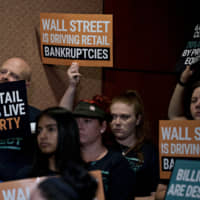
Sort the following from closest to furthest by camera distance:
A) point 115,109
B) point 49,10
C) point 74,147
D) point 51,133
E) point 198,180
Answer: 1. point 74,147
2. point 51,133
3. point 198,180
4. point 115,109
5. point 49,10

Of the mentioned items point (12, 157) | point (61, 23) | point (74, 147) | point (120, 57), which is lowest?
point (12, 157)

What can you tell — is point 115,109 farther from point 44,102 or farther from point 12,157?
point 44,102

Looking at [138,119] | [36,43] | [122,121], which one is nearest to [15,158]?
[122,121]

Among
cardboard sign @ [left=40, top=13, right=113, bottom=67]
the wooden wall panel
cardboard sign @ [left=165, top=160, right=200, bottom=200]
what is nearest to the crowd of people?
cardboard sign @ [left=40, top=13, right=113, bottom=67]

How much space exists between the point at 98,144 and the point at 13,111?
515 mm

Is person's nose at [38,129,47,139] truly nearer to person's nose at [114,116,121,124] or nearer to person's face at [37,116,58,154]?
person's face at [37,116,58,154]

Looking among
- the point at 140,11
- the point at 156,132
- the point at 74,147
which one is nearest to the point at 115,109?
the point at 74,147

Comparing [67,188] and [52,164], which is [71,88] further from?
[67,188]

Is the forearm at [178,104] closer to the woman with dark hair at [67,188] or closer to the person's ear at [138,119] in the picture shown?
the person's ear at [138,119]

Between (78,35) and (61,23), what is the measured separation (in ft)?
0.51

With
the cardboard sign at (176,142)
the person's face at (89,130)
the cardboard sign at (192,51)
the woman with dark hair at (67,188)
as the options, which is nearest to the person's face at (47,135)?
the person's face at (89,130)

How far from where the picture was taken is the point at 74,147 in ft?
6.70

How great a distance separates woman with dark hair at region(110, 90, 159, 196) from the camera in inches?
105

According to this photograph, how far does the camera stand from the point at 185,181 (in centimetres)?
235
